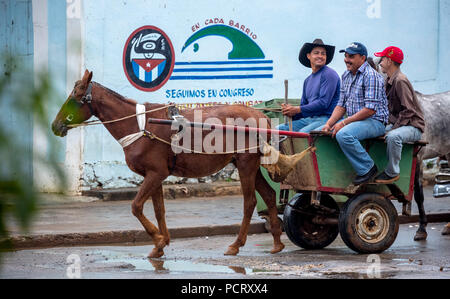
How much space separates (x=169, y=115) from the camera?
24.7 ft

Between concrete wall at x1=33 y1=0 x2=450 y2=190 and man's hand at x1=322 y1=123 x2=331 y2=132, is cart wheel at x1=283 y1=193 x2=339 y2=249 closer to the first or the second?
man's hand at x1=322 y1=123 x2=331 y2=132

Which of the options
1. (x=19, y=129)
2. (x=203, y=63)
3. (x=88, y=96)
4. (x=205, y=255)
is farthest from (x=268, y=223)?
(x=19, y=129)

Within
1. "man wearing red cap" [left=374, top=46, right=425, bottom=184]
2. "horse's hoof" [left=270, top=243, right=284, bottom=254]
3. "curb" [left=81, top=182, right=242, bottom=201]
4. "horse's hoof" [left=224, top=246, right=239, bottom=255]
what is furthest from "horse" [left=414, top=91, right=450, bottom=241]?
"curb" [left=81, top=182, right=242, bottom=201]

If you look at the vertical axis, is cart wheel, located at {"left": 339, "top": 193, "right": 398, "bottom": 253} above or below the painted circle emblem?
below

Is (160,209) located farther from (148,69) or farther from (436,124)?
(148,69)

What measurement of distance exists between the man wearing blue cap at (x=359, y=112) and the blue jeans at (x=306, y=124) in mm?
207

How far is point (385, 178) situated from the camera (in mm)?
7277

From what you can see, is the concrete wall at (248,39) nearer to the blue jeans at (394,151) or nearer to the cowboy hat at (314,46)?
the cowboy hat at (314,46)

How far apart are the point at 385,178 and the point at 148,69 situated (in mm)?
6161

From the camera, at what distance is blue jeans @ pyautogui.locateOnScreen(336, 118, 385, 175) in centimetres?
703

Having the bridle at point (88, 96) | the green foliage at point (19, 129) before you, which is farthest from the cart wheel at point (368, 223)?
the green foliage at point (19, 129)

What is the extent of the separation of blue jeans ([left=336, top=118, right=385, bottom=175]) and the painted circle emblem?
5850 mm
